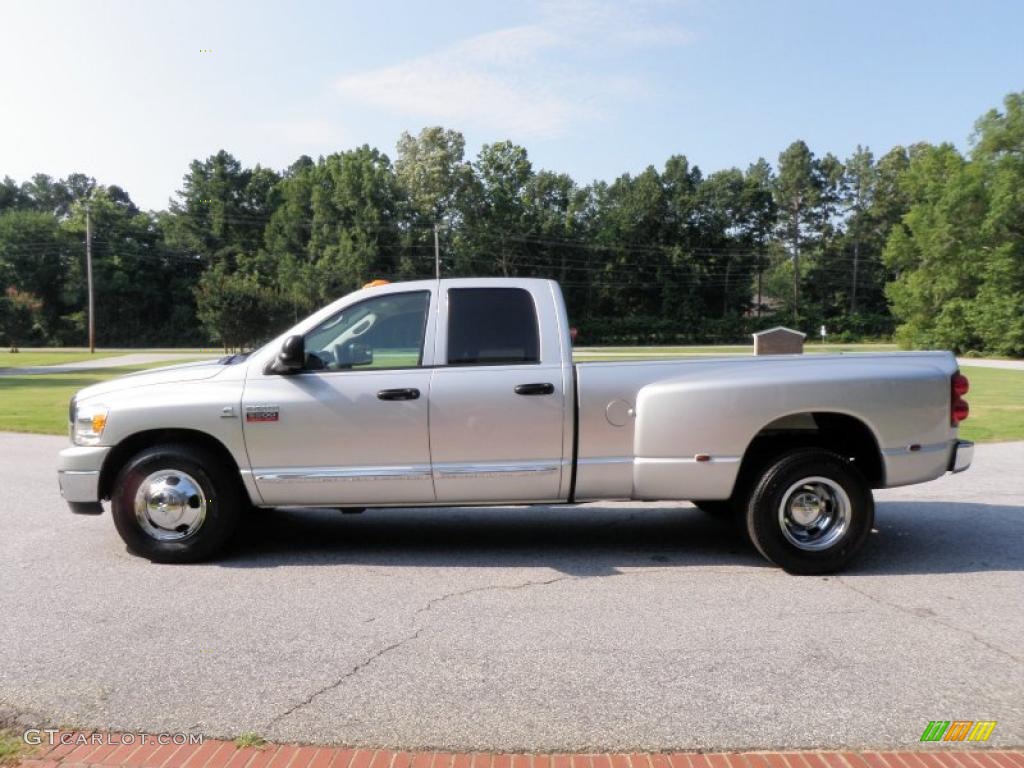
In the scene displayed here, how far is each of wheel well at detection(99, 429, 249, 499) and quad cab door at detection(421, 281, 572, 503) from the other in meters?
1.53

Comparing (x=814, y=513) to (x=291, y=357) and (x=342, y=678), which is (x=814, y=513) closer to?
(x=342, y=678)

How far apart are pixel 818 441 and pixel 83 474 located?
5.25m

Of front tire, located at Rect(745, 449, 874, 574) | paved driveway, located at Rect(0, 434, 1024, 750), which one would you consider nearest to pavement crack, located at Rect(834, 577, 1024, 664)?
paved driveway, located at Rect(0, 434, 1024, 750)

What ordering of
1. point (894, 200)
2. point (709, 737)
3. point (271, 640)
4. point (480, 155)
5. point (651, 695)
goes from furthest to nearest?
1. point (894, 200)
2. point (480, 155)
3. point (271, 640)
4. point (651, 695)
5. point (709, 737)

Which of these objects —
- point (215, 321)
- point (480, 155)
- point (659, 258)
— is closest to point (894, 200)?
point (659, 258)

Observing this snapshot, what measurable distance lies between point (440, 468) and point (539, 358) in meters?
1.02

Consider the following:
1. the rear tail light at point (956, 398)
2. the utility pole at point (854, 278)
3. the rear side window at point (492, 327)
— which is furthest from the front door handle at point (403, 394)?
the utility pole at point (854, 278)

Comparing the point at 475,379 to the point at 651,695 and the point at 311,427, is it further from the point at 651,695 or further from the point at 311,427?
the point at 651,695

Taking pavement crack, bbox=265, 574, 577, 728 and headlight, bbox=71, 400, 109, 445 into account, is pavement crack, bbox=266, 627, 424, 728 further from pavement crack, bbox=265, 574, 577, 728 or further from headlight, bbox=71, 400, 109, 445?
headlight, bbox=71, 400, 109, 445

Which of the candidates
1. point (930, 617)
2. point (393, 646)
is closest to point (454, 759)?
point (393, 646)

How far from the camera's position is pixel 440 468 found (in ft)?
18.5

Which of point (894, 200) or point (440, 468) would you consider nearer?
point (440, 468)
